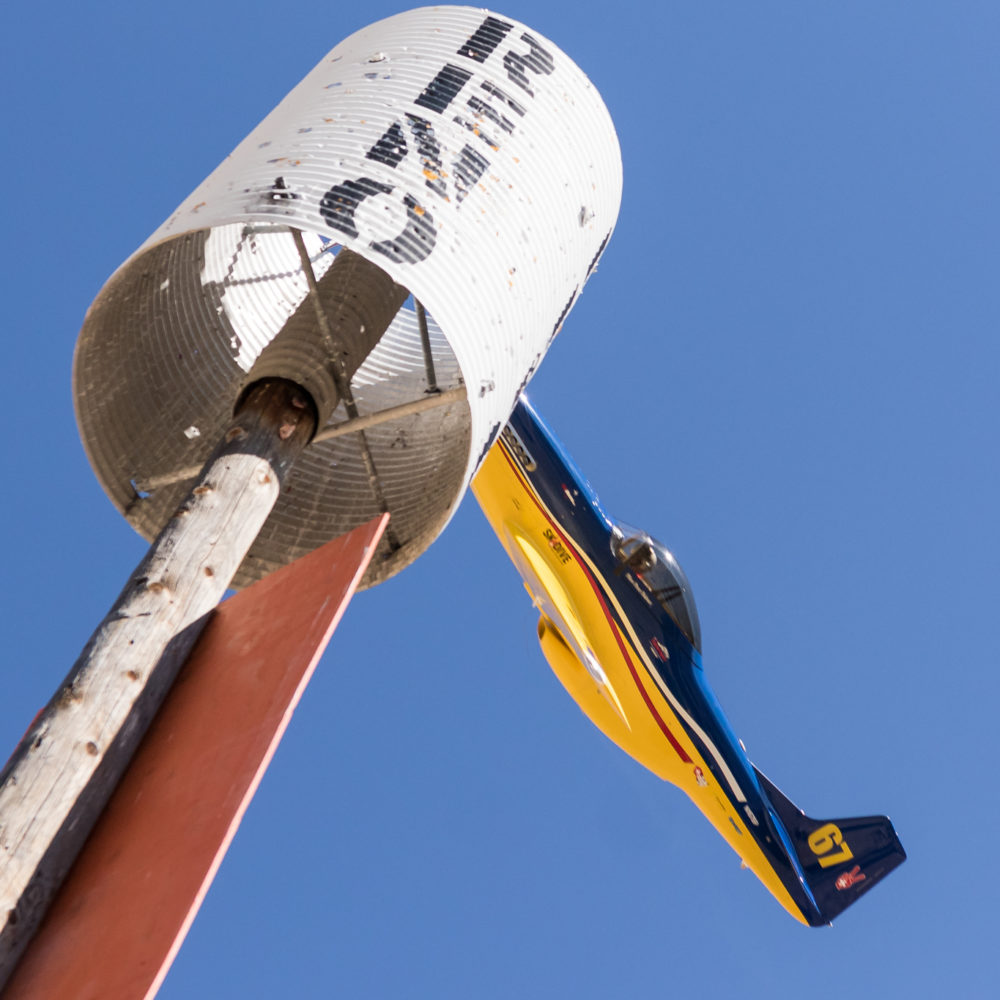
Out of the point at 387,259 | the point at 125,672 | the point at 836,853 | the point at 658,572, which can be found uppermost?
the point at 658,572

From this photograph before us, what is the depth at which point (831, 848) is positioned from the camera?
17891 mm

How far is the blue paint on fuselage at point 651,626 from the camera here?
16953 mm

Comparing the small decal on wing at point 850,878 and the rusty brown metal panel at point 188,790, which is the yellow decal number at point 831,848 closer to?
the small decal on wing at point 850,878

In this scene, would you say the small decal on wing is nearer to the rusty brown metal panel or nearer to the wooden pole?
the wooden pole

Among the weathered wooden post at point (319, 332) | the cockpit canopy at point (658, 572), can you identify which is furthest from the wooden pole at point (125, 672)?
the cockpit canopy at point (658, 572)

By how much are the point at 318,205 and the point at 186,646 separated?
274 centimetres

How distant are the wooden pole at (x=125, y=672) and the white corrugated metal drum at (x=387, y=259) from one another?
1327 mm

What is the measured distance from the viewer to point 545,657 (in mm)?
18547

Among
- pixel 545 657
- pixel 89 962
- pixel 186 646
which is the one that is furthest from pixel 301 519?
pixel 545 657

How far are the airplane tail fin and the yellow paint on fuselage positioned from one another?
50 cm

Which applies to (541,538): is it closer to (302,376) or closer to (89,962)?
(302,376)

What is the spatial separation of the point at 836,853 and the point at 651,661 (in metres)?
4.22

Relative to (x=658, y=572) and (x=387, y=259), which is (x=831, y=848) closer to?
(x=658, y=572)

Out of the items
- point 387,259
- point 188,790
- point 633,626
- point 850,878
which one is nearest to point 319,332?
point 387,259
